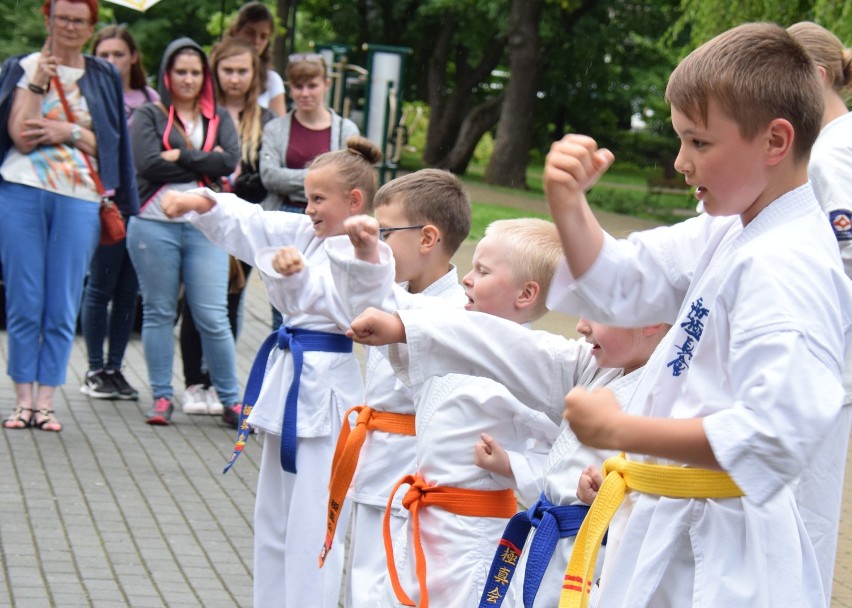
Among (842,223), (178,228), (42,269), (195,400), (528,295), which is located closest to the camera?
(528,295)

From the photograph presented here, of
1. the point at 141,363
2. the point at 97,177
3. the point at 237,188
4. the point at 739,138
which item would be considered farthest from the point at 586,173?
the point at 141,363

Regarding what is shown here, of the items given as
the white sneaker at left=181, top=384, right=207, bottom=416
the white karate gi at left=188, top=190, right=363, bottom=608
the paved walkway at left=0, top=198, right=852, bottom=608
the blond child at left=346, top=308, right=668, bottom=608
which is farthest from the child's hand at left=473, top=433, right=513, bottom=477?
the white sneaker at left=181, top=384, right=207, bottom=416

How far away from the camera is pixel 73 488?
6688 mm

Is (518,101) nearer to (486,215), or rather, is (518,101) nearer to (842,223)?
(486,215)

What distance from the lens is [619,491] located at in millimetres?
2607

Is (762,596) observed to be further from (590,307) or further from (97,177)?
(97,177)

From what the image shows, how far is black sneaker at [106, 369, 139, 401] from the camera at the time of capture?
8.84 m

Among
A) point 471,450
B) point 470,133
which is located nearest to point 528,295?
point 471,450

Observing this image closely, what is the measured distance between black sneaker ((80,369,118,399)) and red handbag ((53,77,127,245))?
52.0 inches

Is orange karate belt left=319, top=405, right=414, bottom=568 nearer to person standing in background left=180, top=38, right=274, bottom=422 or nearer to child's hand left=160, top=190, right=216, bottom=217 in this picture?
child's hand left=160, top=190, right=216, bottom=217

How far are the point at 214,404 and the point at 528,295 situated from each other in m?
5.34

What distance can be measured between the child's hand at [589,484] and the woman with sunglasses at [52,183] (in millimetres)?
5254

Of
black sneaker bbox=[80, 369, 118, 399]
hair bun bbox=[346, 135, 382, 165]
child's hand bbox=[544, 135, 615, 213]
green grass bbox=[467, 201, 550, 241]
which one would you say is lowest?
green grass bbox=[467, 201, 550, 241]

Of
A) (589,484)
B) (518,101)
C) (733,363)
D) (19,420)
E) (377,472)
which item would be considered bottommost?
(518,101)
